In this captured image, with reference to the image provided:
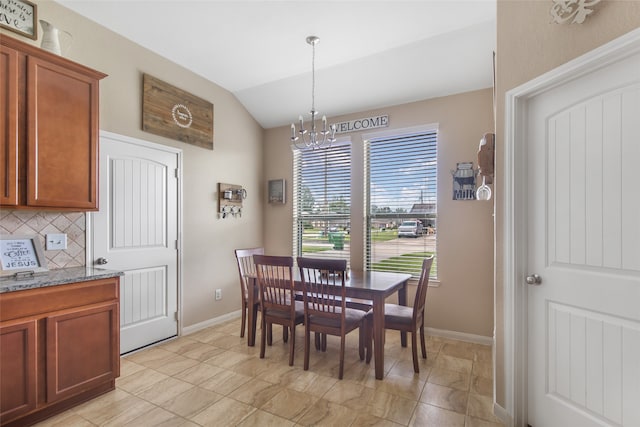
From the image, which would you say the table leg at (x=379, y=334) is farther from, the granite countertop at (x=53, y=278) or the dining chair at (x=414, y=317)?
the granite countertop at (x=53, y=278)

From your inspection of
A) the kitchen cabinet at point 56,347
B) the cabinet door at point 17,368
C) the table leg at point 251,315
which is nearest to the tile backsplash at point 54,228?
the kitchen cabinet at point 56,347

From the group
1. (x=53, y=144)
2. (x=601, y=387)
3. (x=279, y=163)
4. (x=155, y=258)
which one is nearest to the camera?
(x=601, y=387)

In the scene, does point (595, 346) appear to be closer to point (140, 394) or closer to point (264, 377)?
point (264, 377)

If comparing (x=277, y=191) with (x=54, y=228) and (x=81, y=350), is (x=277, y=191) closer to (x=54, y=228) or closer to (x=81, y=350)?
(x=54, y=228)

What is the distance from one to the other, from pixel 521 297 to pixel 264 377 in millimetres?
2022

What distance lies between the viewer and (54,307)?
2061mm

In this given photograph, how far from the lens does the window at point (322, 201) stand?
4344 millimetres

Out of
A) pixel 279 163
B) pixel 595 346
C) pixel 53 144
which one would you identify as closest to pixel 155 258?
pixel 53 144

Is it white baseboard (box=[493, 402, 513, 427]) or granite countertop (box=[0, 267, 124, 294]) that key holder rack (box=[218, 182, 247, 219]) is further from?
white baseboard (box=[493, 402, 513, 427])

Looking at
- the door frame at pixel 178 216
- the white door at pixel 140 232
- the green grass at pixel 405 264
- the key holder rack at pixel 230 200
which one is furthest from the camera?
the key holder rack at pixel 230 200

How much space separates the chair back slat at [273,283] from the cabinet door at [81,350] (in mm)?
1171

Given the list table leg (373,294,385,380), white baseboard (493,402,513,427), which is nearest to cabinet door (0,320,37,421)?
table leg (373,294,385,380)

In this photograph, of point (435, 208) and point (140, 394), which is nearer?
point (140, 394)

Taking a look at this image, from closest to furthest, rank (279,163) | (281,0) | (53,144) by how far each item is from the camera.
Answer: (53,144), (281,0), (279,163)
